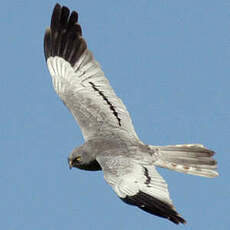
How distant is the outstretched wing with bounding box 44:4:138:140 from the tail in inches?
30.3

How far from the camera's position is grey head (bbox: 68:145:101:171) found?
12.5 m

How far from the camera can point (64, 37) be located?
15.1 metres

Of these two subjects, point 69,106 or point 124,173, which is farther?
point 69,106

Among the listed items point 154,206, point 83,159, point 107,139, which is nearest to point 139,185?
point 154,206

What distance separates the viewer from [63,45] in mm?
15148

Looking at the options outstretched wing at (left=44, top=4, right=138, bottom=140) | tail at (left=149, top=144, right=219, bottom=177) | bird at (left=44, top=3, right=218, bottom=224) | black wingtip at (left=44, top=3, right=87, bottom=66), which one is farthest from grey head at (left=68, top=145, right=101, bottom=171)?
black wingtip at (left=44, top=3, right=87, bottom=66)

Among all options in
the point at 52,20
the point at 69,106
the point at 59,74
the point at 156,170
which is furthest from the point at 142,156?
the point at 52,20

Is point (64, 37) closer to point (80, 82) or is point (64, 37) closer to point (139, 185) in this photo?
point (80, 82)

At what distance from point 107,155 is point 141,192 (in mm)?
1420

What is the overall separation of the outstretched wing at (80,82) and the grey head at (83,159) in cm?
57

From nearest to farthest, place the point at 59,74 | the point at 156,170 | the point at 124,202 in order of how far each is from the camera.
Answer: the point at 124,202 < the point at 156,170 < the point at 59,74

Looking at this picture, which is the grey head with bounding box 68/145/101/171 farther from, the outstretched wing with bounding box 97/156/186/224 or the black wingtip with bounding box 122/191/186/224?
the black wingtip with bounding box 122/191/186/224

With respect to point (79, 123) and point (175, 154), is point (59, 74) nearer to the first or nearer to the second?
point (79, 123)

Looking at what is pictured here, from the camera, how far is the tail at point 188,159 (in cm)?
1252
